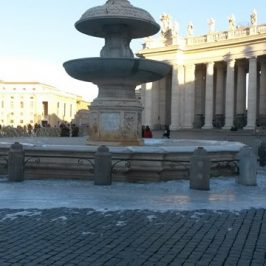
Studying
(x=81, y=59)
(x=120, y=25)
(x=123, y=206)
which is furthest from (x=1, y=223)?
(x=120, y=25)

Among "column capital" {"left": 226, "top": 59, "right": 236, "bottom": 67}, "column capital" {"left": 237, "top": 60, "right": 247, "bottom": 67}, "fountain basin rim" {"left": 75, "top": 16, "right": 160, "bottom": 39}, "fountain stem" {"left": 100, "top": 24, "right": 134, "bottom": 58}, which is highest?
"column capital" {"left": 237, "top": 60, "right": 247, "bottom": 67}

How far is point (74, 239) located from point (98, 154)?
18.6 feet

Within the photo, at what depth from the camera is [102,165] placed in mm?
13227

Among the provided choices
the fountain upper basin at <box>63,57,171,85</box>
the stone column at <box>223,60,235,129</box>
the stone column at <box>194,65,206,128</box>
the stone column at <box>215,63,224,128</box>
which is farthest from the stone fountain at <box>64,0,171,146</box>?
the stone column at <box>194,65,206,128</box>

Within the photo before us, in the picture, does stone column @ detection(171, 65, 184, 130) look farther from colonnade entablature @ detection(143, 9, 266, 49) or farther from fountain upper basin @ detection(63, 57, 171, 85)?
fountain upper basin @ detection(63, 57, 171, 85)

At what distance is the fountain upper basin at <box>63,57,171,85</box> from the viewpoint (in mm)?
16156

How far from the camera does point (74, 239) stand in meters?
7.64

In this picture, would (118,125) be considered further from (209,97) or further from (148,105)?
(148,105)

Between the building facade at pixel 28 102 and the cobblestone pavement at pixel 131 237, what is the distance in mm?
136609

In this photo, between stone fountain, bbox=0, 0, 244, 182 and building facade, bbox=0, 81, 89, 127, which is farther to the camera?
building facade, bbox=0, 81, 89, 127

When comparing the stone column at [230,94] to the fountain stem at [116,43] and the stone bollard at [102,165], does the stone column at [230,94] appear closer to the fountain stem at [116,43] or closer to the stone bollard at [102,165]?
the fountain stem at [116,43]

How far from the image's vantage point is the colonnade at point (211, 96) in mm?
62322

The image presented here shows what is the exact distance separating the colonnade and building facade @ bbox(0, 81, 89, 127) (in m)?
73.5

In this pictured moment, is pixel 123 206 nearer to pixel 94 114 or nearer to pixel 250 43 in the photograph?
pixel 94 114
